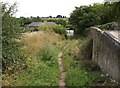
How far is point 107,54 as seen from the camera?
13.4 metres

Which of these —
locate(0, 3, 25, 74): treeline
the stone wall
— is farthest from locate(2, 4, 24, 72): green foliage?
the stone wall

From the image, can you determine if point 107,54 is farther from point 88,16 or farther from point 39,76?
point 88,16

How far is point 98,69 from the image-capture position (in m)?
15.2

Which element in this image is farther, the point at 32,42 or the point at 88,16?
the point at 88,16

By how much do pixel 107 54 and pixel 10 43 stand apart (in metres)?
4.56

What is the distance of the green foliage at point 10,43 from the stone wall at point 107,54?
13.3ft

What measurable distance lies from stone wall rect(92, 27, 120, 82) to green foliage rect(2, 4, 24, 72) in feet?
13.3

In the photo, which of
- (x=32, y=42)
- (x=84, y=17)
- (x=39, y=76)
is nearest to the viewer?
(x=39, y=76)

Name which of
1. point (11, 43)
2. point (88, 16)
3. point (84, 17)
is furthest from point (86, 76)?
point (84, 17)

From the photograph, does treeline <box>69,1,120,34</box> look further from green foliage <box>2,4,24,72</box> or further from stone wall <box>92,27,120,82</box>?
green foliage <box>2,4,24,72</box>

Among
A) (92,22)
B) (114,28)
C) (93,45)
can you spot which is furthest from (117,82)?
(92,22)

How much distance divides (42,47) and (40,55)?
84.3 inches

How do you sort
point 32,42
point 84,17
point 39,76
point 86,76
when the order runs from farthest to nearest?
point 84,17, point 32,42, point 39,76, point 86,76

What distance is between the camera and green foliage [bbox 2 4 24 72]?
42.2ft
